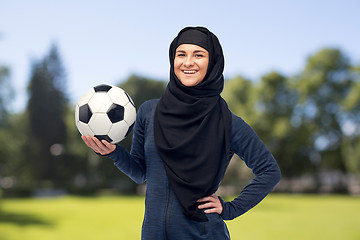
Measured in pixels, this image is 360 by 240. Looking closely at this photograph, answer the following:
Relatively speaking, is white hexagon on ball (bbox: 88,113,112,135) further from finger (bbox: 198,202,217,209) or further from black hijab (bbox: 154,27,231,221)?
finger (bbox: 198,202,217,209)

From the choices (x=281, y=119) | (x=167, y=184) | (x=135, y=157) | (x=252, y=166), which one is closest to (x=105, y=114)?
(x=135, y=157)

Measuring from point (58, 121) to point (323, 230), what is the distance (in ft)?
121

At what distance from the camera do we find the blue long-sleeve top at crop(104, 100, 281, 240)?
297 cm

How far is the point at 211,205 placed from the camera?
2.96m

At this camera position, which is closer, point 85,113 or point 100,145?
point 100,145

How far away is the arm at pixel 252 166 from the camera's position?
310 centimetres

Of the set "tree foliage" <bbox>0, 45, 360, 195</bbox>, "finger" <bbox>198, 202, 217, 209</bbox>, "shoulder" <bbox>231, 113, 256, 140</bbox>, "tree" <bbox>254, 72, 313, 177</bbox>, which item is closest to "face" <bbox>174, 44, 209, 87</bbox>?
"shoulder" <bbox>231, 113, 256, 140</bbox>

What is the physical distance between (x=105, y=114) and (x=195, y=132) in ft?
2.83

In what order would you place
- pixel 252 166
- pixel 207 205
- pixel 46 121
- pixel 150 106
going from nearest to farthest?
pixel 207 205
pixel 252 166
pixel 150 106
pixel 46 121

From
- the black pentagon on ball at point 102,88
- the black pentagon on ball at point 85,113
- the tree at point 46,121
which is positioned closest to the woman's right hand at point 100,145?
the black pentagon on ball at point 85,113

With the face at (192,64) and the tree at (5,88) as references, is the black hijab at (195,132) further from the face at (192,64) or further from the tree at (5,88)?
the tree at (5,88)

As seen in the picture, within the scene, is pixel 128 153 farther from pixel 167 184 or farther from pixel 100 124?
pixel 167 184

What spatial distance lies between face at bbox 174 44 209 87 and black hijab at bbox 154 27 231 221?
0.04 metres

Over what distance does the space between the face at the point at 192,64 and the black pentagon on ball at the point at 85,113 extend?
34.4 inches
